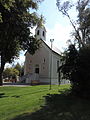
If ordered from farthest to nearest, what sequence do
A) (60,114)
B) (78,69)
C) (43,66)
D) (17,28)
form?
(43,66), (17,28), (78,69), (60,114)

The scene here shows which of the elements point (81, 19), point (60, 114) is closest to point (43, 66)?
point (81, 19)

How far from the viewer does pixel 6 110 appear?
32.8 feet

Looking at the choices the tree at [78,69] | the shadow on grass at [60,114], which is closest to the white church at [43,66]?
the tree at [78,69]

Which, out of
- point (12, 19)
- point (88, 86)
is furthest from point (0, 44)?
point (88, 86)

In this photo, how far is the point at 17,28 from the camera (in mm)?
26375

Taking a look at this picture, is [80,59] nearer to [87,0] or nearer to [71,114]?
[71,114]

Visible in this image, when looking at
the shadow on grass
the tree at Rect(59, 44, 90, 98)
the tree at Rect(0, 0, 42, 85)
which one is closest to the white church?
the tree at Rect(0, 0, 42, 85)

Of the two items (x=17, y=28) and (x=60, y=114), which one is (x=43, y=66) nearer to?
(x=17, y=28)

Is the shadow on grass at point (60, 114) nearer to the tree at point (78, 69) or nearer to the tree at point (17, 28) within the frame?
the tree at point (78, 69)

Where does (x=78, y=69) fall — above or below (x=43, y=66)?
below

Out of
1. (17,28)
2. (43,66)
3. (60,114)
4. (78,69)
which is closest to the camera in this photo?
(60,114)

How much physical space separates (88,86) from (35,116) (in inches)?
259

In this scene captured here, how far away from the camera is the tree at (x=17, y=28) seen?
24014 millimetres

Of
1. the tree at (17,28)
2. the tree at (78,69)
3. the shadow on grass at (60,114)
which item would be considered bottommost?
the shadow on grass at (60,114)
